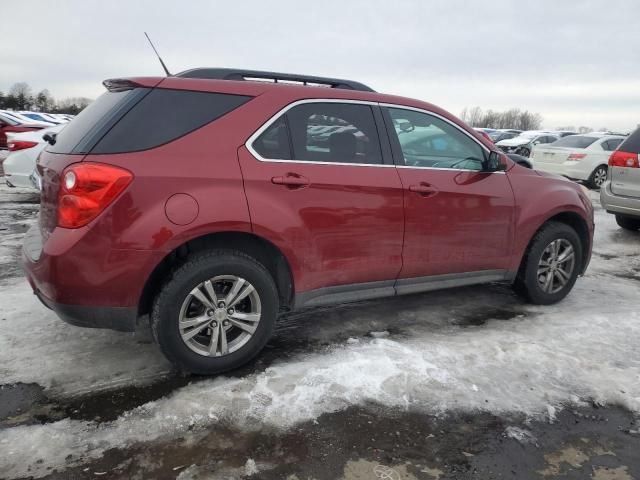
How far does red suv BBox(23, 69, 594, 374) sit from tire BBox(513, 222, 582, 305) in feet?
1.92

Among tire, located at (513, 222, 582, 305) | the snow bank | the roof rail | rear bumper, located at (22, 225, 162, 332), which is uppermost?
the roof rail

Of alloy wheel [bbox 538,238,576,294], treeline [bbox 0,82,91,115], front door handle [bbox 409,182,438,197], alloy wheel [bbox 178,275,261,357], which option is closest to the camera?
alloy wheel [bbox 178,275,261,357]

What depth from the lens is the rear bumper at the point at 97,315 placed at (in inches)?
108

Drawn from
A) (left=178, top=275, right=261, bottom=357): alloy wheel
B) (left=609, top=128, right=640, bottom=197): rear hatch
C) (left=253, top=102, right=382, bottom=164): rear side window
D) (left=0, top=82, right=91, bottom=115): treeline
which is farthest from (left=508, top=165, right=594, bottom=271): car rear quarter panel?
(left=0, top=82, right=91, bottom=115): treeline

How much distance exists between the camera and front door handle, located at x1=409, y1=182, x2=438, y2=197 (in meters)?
3.52

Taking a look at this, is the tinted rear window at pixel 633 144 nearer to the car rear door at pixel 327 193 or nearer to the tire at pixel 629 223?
the tire at pixel 629 223

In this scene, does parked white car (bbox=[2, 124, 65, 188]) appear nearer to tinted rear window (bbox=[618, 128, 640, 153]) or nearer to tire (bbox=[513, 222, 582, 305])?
tire (bbox=[513, 222, 582, 305])

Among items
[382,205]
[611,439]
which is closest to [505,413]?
[611,439]

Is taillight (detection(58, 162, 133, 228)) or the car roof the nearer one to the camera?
taillight (detection(58, 162, 133, 228))

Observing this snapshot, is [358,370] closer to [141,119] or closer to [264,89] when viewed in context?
[264,89]

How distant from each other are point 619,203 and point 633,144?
87 centimetres

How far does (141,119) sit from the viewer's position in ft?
9.25

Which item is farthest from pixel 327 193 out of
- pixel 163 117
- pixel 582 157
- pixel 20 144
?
pixel 582 157

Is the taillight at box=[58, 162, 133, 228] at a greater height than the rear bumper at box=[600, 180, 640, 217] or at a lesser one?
greater
